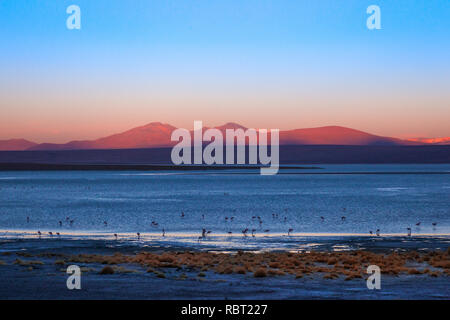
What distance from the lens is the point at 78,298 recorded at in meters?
14.5

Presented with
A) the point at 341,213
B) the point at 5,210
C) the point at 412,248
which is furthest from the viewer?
the point at 5,210

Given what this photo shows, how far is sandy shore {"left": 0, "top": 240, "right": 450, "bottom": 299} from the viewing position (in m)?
15.5

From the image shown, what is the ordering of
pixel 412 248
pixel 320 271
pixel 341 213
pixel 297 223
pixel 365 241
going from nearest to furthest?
1. pixel 320 271
2. pixel 412 248
3. pixel 365 241
4. pixel 297 223
5. pixel 341 213

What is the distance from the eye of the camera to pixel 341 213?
2157 inches

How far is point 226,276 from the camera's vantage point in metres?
19.1

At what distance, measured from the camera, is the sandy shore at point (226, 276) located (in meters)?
15.5
